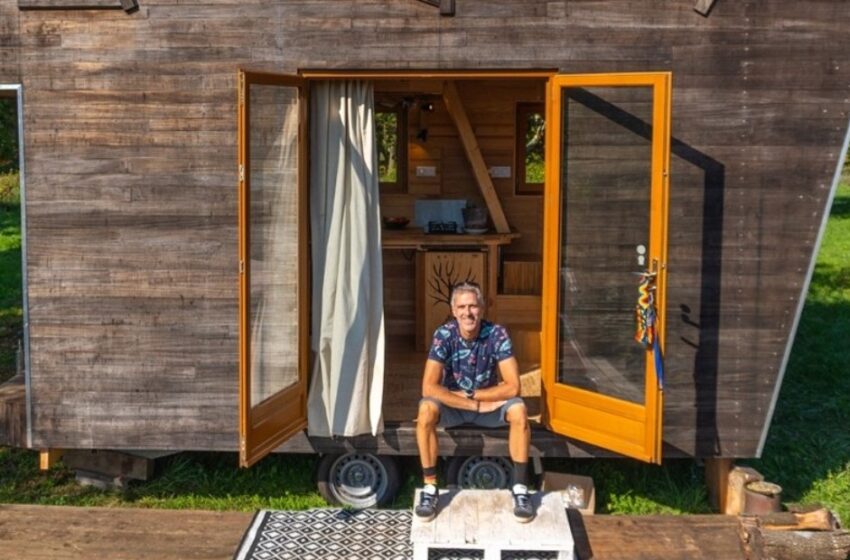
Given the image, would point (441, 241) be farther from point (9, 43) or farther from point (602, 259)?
point (9, 43)

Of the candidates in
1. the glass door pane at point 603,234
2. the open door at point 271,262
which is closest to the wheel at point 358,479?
the open door at point 271,262

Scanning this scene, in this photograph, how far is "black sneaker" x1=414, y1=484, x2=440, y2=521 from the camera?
16.5 feet

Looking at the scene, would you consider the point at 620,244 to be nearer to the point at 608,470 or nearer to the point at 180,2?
the point at 608,470

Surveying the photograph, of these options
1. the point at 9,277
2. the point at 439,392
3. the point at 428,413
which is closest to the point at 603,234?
the point at 439,392

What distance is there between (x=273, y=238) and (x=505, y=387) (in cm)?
136

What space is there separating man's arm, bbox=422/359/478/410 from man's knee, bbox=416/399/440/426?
62mm

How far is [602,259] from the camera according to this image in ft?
18.5

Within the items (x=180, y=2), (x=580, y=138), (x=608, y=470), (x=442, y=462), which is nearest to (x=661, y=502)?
(x=608, y=470)

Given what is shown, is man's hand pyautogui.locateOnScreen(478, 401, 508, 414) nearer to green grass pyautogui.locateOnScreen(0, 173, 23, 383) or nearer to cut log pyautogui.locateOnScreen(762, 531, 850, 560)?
cut log pyautogui.locateOnScreen(762, 531, 850, 560)

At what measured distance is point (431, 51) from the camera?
566cm

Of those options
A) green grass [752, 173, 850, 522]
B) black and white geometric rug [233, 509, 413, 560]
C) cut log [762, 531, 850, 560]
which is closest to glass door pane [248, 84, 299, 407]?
black and white geometric rug [233, 509, 413, 560]

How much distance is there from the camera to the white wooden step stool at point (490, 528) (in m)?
4.82

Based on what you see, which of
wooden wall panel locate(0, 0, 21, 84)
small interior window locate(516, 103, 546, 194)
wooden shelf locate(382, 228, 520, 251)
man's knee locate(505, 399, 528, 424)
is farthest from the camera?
small interior window locate(516, 103, 546, 194)

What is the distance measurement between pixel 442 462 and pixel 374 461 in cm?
54
